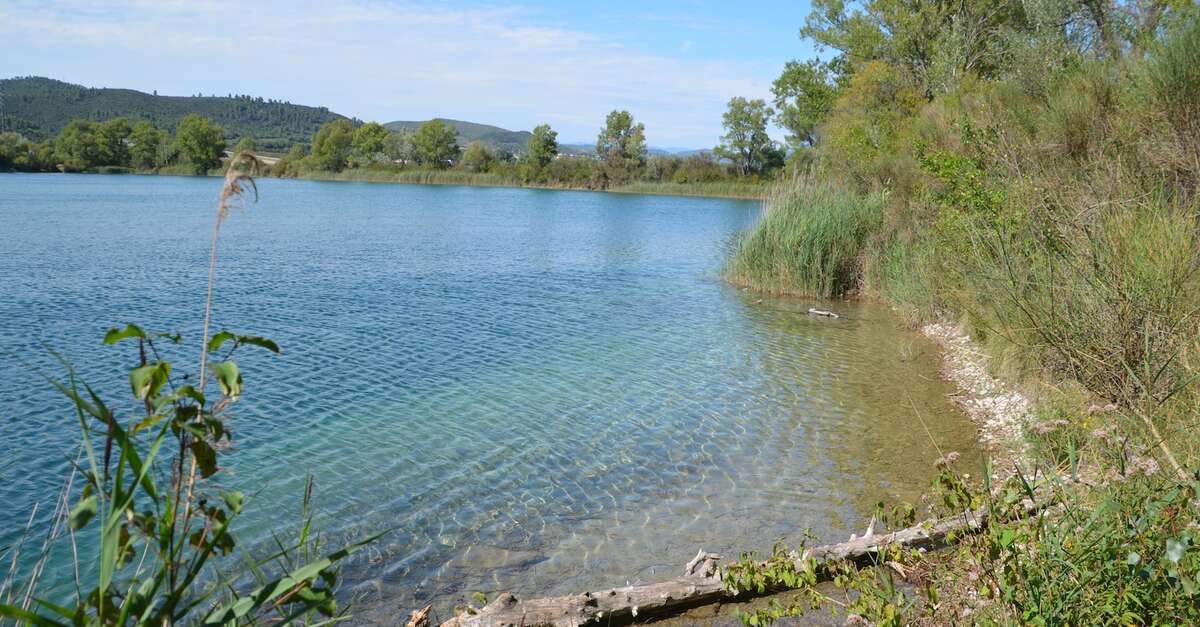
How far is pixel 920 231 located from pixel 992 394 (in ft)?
18.0

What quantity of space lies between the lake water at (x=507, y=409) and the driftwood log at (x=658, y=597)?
75cm

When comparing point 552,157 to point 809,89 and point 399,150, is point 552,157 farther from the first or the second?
point 809,89

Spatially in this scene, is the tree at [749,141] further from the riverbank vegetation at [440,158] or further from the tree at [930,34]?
the tree at [930,34]

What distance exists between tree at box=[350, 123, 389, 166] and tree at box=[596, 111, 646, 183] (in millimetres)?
22874

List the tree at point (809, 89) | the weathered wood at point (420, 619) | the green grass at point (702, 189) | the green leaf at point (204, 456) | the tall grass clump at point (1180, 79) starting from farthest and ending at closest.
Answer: the green grass at point (702, 189)
the tree at point (809, 89)
the tall grass clump at point (1180, 79)
the weathered wood at point (420, 619)
the green leaf at point (204, 456)

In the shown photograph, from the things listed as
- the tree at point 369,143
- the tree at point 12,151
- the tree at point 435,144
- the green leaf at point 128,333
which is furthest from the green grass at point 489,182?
the green leaf at point 128,333

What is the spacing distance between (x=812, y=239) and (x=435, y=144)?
75809 millimetres

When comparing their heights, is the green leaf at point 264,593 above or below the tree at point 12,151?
above

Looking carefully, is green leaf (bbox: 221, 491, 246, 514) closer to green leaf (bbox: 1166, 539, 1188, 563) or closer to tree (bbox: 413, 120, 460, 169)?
green leaf (bbox: 1166, 539, 1188, 563)

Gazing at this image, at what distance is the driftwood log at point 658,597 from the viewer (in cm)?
405

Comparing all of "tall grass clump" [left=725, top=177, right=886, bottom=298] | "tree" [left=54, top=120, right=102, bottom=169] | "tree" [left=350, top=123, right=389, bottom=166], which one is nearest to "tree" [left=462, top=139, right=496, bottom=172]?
"tree" [left=350, top=123, right=389, bottom=166]

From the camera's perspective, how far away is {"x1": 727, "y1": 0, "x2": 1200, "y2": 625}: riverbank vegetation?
3.06 meters

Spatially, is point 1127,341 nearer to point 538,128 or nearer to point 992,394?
point 992,394

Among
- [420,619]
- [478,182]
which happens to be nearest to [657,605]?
[420,619]
